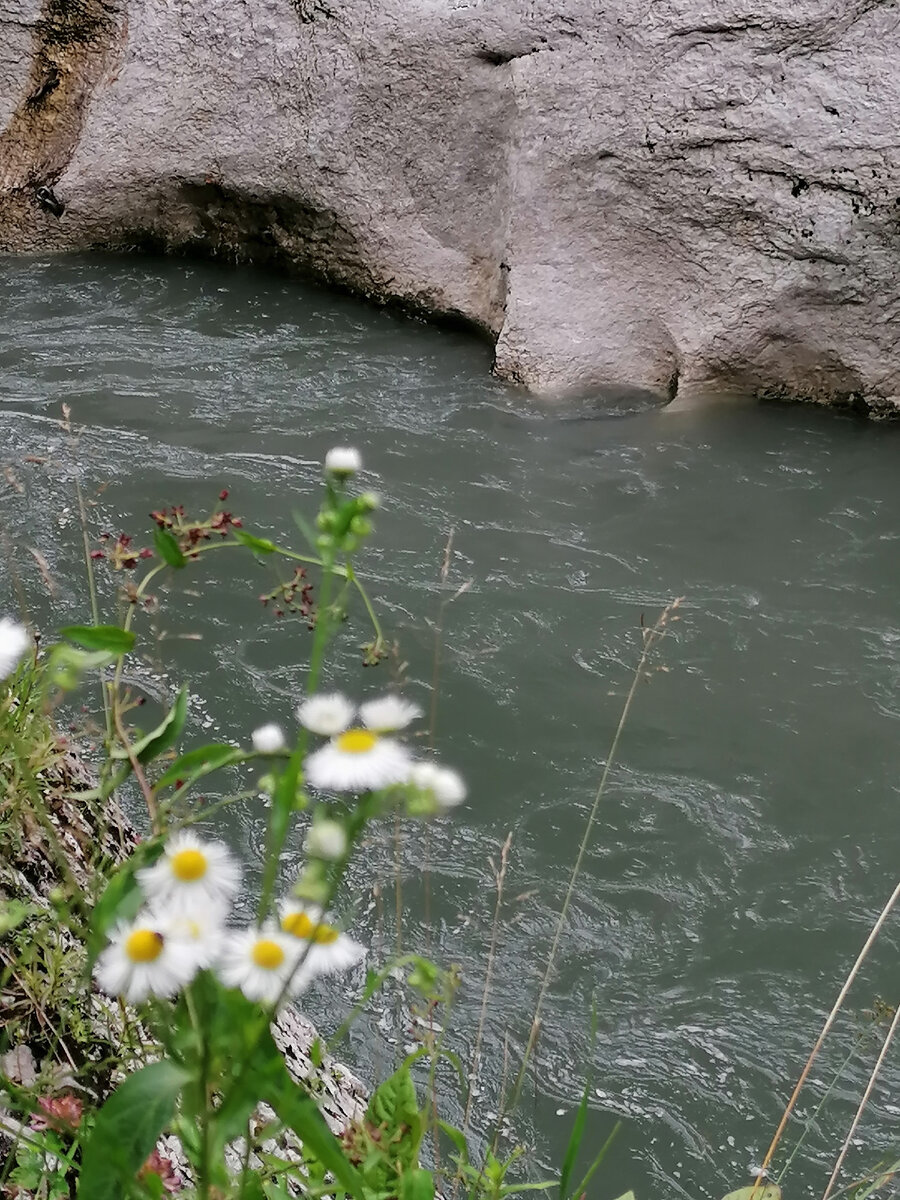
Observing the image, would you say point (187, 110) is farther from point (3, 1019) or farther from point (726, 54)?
point (3, 1019)

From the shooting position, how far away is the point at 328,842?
2.73 feet

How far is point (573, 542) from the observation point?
14.5 feet

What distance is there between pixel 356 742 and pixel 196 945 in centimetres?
17

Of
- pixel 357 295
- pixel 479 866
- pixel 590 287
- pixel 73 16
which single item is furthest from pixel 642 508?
pixel 73 16

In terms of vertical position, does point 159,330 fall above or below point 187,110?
below

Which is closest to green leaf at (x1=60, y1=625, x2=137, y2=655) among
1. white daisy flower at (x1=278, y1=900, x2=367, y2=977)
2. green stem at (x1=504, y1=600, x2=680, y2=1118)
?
white daisy flower at (x1=278, y1=900, x2=367, y2=977)

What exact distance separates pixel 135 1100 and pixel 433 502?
379 centimetres

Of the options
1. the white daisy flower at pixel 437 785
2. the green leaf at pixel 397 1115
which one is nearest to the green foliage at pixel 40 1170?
the green leaf at pixel 397 1115

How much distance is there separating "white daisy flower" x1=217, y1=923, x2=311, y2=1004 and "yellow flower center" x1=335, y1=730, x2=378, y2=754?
0.16 m

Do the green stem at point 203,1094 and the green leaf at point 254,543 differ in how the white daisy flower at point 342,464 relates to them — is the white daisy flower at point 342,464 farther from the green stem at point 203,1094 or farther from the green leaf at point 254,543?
the green stem at point 203,1094

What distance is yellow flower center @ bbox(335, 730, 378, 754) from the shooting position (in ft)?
2.70

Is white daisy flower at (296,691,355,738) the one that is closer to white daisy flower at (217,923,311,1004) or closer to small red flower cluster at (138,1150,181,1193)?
white daisy flower at (217,923,311,1004)

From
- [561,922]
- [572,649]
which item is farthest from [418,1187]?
[572,649]

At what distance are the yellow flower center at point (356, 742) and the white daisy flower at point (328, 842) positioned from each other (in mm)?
57
